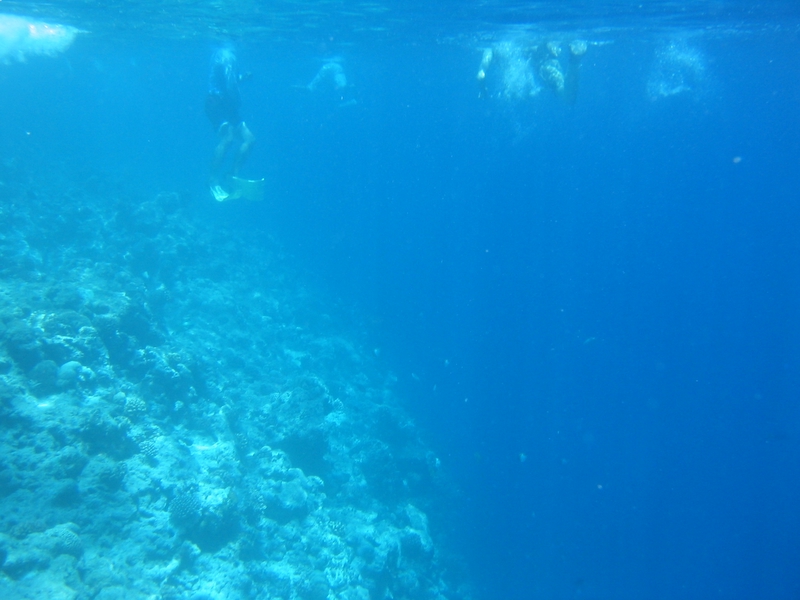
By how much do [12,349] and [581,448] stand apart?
17.9m

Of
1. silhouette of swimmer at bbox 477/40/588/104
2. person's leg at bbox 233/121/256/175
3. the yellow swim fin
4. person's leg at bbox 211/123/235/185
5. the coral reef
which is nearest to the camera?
the coral reef

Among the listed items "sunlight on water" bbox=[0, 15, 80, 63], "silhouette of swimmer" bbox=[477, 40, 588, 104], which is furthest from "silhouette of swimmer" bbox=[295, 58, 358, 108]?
"sunlight on water" bbox=[0, 15, 80, 63]

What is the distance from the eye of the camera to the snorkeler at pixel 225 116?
41.8 feet

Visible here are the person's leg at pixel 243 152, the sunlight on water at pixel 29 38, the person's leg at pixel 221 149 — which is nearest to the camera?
the person's leg at pixel 221 149

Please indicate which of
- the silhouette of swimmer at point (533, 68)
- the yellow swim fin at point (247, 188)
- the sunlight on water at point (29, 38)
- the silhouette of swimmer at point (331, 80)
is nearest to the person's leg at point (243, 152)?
the yellow swim fin at point (247, 188)

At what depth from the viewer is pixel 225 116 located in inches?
542

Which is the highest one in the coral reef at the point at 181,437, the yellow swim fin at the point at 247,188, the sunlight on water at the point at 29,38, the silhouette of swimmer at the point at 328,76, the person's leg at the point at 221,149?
the silhouette of swimmer at the point at 328,76

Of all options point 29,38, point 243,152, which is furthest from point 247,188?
point 29,38

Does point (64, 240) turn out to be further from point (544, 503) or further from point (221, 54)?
point (544, 503)

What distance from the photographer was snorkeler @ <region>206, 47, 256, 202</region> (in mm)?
12727

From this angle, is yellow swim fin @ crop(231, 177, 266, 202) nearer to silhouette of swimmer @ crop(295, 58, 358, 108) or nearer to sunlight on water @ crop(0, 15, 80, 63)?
sunlight on water @ crop(0, 15, 80, 63)

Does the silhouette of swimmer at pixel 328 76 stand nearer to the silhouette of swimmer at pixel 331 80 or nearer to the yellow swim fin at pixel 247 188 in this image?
the silhouette of swimmer at pixel 331 80

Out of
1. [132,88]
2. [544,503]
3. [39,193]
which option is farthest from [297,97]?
[544,503]

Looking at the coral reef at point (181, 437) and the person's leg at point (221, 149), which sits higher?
the person's leg at point (221, 149)
